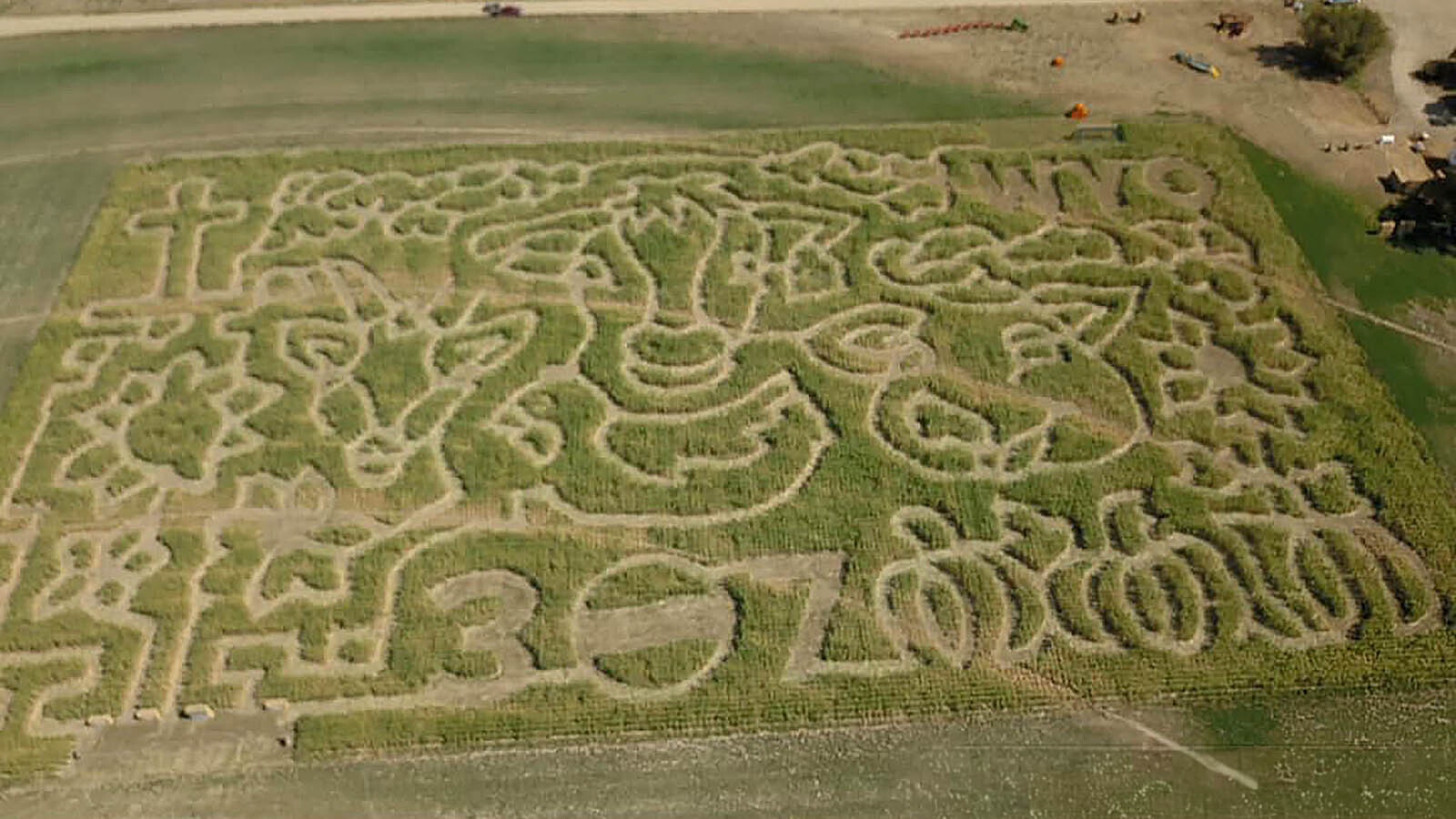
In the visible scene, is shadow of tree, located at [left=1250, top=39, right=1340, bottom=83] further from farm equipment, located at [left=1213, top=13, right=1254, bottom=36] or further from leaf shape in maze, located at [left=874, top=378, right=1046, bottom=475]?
leaf shape in maze, located at [left=874, top=378, right=1046, bottom=475]

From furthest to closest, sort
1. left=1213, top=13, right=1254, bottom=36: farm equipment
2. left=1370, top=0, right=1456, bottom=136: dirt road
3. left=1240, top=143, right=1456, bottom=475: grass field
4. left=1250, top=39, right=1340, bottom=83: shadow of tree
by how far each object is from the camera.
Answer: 1. left=1213, top=13, right=1254, bottom=36: farm equipment
2. left=1250, top=39, right=1340, bottom=83: shadow of tree
3. left=1370, top=0, right=1456, bottom=136: dirt road
4. left=1240, top=143, right=1456, bottom=475: grass field

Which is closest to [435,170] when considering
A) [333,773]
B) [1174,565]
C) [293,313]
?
[293,313]

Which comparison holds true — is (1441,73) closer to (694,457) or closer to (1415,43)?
(1415,43)

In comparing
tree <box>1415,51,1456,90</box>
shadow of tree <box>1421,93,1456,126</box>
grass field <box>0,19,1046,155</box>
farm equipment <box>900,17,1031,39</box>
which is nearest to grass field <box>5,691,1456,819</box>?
grass field <box>0,19,1046,155</box>

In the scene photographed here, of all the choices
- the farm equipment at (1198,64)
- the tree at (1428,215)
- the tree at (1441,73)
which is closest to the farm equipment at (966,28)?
the farm equipment at (1198,64)

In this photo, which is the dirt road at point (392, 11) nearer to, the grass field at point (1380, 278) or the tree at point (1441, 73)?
the tree at point (1441, 73)

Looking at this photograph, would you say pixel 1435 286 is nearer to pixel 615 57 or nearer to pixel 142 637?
pixel 615 57

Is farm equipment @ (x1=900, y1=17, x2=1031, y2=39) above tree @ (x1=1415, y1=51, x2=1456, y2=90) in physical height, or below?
above
